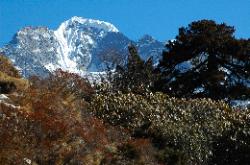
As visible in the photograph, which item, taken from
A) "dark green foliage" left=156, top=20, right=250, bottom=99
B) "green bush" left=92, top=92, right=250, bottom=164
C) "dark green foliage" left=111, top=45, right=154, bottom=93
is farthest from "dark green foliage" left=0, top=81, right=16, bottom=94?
"dark green foliage" left=156, top=20, right=250, bottom=99

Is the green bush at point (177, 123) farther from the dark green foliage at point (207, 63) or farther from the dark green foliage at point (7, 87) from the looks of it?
the dark green foliage at point (207, 63)

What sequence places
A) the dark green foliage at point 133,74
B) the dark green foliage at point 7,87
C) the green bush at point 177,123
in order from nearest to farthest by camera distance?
the dark green foliage at point 7,87 → the green bush at point 177,123 → the dark green foliage at point 133,74

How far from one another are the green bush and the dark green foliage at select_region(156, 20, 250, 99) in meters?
14.1

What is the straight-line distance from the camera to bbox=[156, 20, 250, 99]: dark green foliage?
1654 inches

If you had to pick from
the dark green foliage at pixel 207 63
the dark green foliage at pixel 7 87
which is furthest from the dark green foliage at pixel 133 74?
the dark green foliage at pixel 7 87

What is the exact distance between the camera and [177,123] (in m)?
24.8

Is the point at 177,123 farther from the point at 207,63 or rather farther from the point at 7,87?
the point at 207,63

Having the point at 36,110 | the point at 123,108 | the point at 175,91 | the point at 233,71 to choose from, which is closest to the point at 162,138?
the point at 123,108

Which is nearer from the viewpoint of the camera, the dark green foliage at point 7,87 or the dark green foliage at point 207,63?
the dark green foliage at point 7,87

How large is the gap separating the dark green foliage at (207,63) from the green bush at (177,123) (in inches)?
553

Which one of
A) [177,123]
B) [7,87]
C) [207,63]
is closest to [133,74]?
[207,63]

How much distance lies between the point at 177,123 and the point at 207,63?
19652 millimetres

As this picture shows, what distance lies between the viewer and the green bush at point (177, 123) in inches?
926

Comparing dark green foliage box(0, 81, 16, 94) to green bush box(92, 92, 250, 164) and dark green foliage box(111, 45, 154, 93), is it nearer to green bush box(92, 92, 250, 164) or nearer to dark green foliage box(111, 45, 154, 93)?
green bush box(92, 92, 250, 164)
